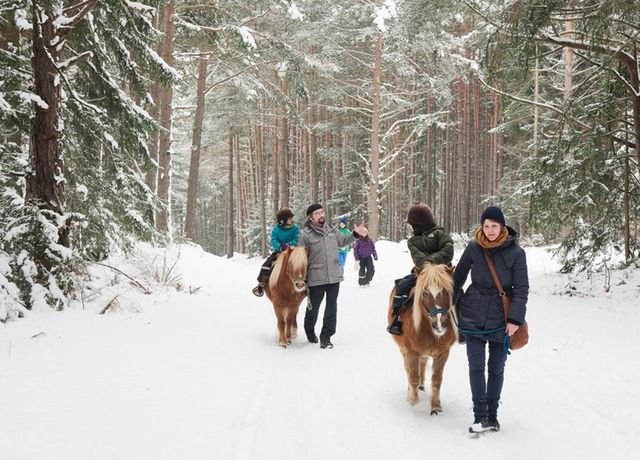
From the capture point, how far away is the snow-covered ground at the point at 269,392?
151 inches

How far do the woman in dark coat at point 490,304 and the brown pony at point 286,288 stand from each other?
122 inches

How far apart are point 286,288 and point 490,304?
3722 mm

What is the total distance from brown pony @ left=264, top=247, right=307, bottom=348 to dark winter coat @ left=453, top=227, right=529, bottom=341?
311cm

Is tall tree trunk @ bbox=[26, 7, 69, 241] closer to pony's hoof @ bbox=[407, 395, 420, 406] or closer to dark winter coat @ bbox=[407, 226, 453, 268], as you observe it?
dark winter coat @ bbox=[407, 226, 453, 268]

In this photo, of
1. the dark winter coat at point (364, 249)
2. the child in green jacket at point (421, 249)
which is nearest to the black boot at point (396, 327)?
the child in green jacket at point (421, 249)

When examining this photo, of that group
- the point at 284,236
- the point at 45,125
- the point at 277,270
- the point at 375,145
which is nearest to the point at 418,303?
the point at 277,270

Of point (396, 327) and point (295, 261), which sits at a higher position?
point (295, 261)

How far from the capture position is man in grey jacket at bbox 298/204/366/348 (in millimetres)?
7285

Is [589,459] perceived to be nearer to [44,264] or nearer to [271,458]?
[271,458]

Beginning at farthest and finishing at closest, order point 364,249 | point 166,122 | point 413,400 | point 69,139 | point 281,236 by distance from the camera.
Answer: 1. point 166,122
2. point 364,249
3. point 69,139
4. point 281,236
5. point 413,400

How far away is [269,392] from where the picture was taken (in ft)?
17.1

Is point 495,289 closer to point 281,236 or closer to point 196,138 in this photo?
point 281,236

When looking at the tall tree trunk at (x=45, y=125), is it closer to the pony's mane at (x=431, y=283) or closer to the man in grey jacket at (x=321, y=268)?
the man in grey jacket at (x=321, y=268)

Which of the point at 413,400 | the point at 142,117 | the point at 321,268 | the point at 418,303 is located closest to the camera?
the point at 418,303
